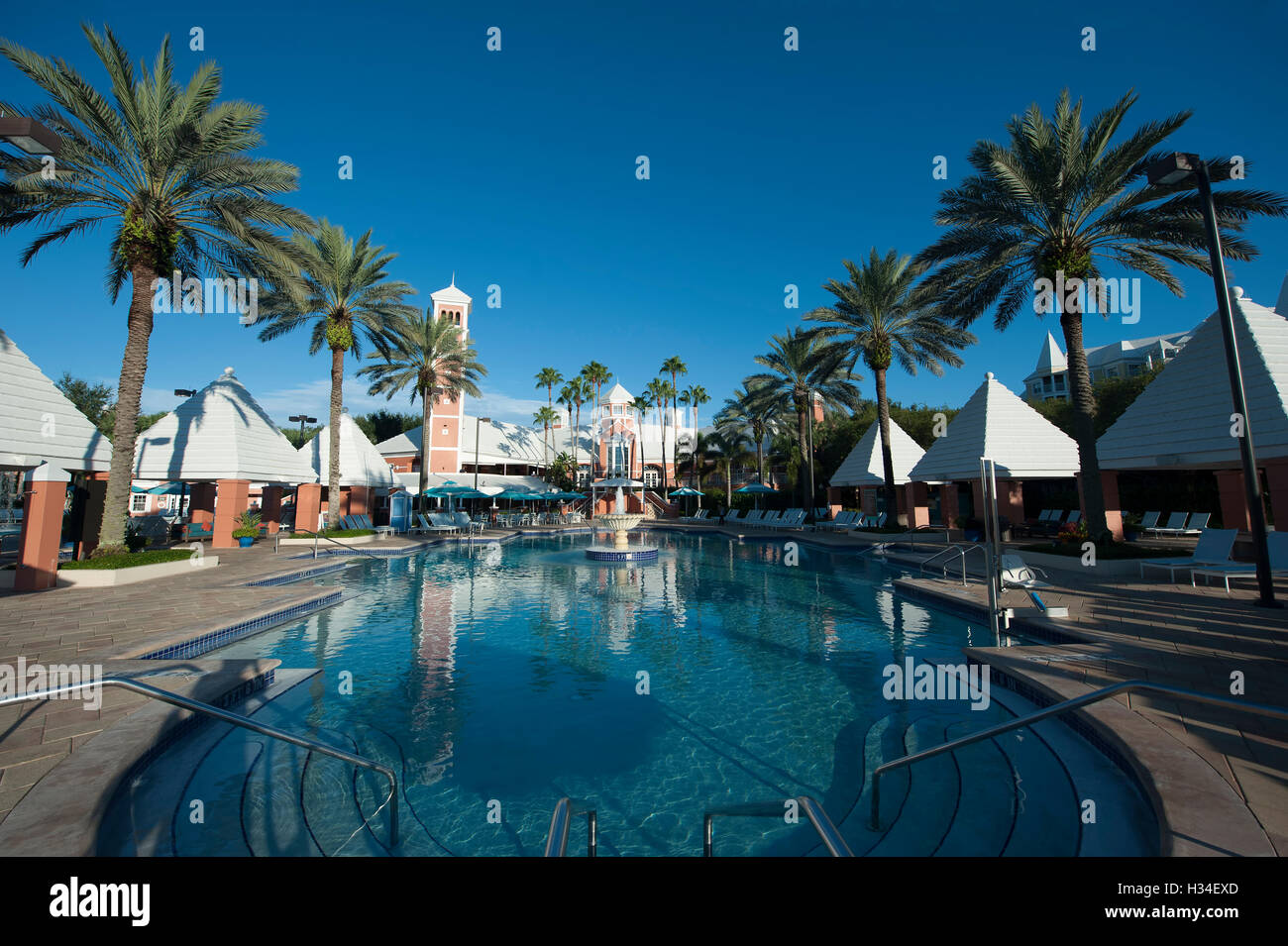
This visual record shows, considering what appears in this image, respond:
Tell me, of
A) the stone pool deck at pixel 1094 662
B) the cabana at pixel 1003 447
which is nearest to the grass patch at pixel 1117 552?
the stone pool deck at pixel 1094 662

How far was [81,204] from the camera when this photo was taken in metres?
13.0

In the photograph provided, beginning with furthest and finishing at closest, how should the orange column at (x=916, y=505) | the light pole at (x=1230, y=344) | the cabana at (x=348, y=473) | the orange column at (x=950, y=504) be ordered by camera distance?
the cabana at (x=348, y=473), the orange column at (x=916, y=505), the orange column at (x=950, y=504), the light pole at (x=1230, y=344)

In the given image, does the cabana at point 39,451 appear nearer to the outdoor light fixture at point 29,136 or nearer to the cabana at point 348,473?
the outdoor light fixture at point 29,136

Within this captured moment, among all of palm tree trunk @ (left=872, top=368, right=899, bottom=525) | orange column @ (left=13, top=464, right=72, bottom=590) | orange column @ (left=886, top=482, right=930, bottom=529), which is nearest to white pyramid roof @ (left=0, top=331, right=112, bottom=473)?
orange column @ (left=13, top=464, right=72, bottom=590)

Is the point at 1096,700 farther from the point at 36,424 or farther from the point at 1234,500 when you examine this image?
the point at 36,424

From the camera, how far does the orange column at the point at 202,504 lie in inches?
904

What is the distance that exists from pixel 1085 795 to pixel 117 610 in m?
13.2

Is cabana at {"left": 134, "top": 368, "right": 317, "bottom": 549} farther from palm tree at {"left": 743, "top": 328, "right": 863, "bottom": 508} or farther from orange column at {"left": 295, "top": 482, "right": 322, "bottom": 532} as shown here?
palm tree at {"left": 743, "top": 328, "right": 863, "bottom": 508}

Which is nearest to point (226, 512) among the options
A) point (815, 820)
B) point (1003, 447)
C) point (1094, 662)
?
point (815, 820)

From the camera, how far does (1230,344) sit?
8.90 metres

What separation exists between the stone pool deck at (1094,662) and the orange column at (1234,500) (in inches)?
233

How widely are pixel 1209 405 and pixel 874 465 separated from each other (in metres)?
15.2

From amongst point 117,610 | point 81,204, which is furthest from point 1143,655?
point 81,204

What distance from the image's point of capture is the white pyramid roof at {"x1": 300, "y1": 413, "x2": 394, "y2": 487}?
27547 mm
